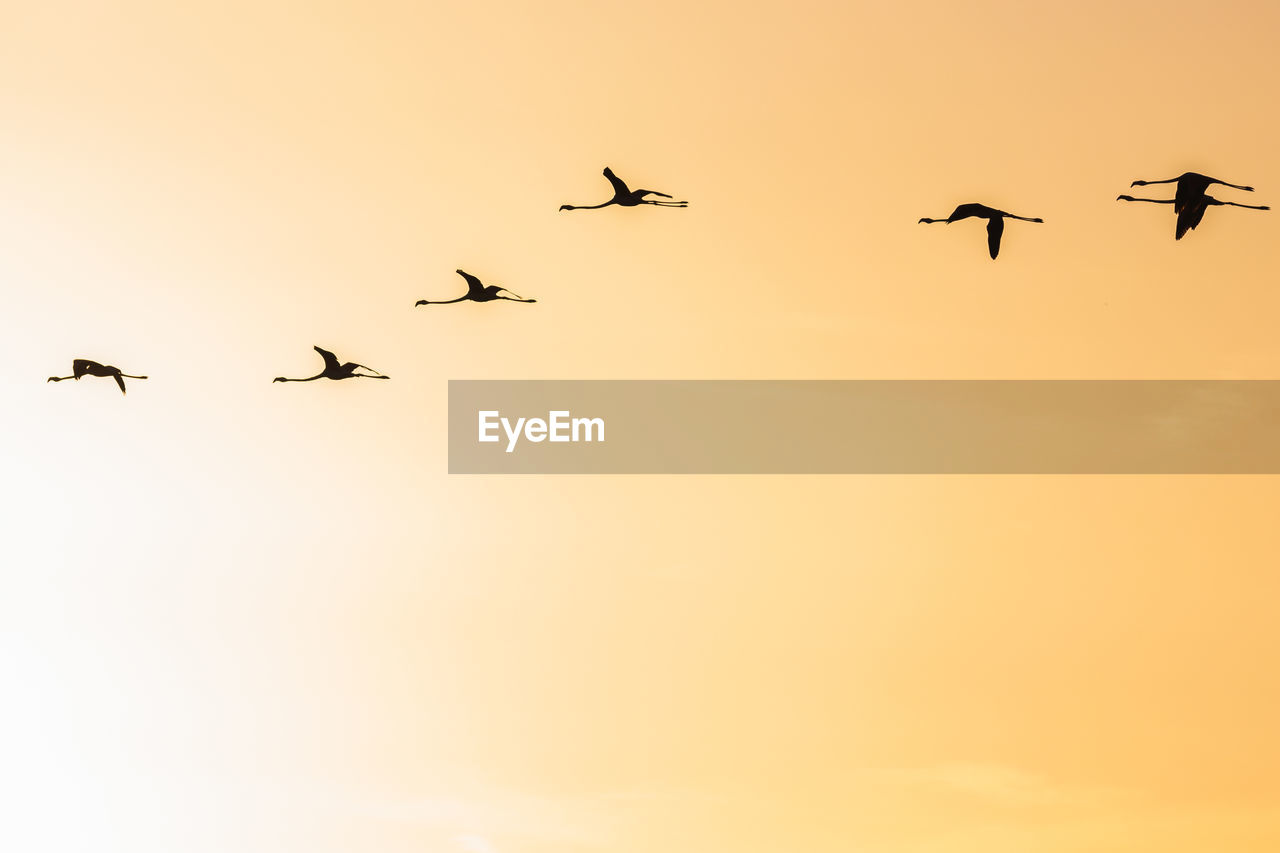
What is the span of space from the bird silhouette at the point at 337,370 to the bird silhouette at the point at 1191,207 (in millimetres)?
1395

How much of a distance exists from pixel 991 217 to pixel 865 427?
0.44 metres

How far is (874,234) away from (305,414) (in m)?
1.09

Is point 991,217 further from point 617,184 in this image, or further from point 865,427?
point 617,184

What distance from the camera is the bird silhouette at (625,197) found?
6.21 ft

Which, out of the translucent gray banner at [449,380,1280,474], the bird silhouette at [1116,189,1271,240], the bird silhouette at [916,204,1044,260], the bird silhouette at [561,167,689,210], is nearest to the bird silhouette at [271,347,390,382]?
the translucent gray banner at [449,380,1280,474]

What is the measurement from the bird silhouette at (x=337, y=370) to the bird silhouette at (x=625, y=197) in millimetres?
467

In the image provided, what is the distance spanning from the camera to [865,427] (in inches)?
74.5

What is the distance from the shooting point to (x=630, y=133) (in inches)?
76.0

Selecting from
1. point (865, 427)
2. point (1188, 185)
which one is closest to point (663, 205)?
point (865, 427)

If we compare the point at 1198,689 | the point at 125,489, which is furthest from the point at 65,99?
the point at 1198,689

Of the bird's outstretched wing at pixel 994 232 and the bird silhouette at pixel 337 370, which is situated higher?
the bird's outstretched wing at pixel 994 232

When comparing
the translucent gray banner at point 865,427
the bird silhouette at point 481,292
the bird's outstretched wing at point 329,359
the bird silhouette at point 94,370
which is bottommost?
the translucent gray banner at point 865,427

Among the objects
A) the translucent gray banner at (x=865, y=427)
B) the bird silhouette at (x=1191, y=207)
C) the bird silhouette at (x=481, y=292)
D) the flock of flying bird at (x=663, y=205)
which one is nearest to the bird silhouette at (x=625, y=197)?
the flock of flying bird at (x=663, y=205)

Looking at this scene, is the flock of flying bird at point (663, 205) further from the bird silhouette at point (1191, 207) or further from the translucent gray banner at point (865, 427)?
the translucent gray banner at point (865, 427)
